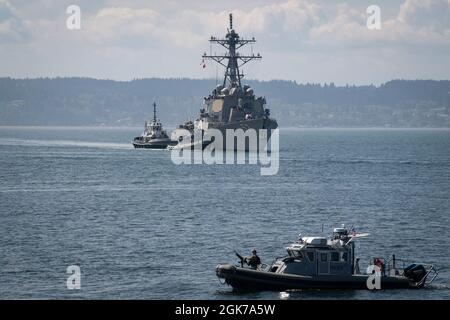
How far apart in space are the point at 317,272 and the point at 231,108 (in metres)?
118

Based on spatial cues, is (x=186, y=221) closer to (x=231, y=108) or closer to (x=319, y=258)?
(x=319, y=258)

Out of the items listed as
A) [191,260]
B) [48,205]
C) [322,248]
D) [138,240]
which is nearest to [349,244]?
[322,248]

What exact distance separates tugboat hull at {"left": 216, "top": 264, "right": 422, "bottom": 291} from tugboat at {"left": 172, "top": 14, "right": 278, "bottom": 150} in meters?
113

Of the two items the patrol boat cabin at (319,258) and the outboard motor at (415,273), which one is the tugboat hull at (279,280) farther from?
the outboard motor at (415,273)

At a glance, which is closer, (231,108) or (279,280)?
(279,280)

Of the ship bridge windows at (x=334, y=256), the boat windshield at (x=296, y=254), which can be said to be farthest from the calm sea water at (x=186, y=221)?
the boat windshield at (x=296, y=254)

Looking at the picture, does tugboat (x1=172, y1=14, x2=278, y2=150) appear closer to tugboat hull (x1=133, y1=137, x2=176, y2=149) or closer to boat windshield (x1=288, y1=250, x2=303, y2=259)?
tugboat hull (x1=133, y1=137, x2=176, y2=149)

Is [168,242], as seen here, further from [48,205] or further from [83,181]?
[83,181]

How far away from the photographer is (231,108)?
6353 inches

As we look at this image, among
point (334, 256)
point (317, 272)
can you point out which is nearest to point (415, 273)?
point (334, 256)

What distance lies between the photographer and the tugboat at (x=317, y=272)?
43.8m

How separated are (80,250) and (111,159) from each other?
3439 inches

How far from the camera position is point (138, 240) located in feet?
193

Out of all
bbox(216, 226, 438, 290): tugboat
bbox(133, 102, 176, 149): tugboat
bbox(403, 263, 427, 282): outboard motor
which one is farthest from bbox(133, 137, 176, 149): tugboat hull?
bbox(403, 263, 427, 282): outboard motor
